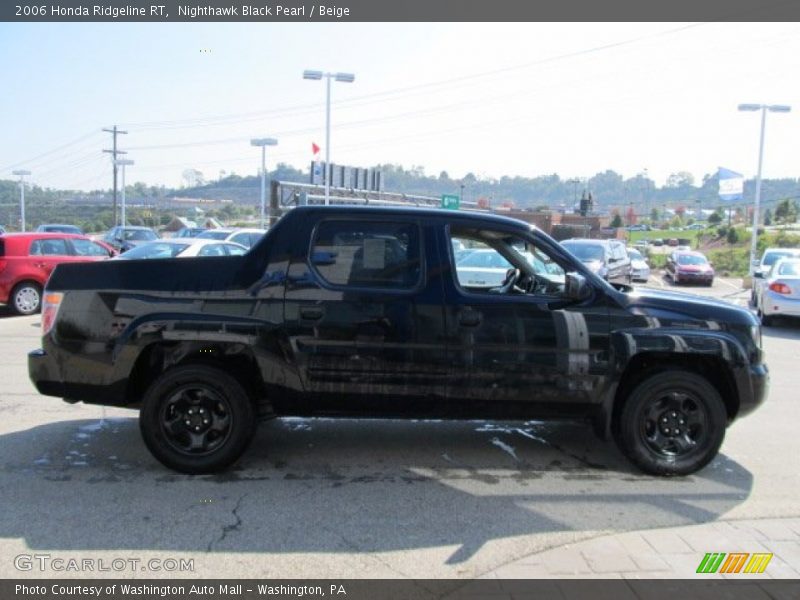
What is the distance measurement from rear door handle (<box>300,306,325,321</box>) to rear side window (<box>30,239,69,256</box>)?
36.7ft

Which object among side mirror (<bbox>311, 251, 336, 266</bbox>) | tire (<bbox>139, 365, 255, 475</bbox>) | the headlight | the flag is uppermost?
the flag

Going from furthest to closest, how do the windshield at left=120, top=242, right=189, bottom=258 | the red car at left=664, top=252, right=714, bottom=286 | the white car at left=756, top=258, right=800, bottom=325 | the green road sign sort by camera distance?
the green road sign < the red car at left=664, top=252, right=714, bottom=286 < the windshield at left=120, top=242, right=189, bottom=258 < the white car at left=756, top=258, right=800, bottom=325

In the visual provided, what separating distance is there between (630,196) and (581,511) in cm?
14262

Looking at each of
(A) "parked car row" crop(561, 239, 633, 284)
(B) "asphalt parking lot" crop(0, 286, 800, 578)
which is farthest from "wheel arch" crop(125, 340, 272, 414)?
(A) "parked car row" crop(561, 239, 633, 284)

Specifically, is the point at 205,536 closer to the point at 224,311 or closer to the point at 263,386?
the point at 263,386

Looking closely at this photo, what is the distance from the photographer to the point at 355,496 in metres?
4.49

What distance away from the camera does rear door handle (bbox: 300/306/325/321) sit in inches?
185

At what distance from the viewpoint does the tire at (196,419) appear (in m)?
4.71

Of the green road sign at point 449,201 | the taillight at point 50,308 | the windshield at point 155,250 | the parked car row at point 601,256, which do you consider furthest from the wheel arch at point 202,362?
the green road sign at point 449,201

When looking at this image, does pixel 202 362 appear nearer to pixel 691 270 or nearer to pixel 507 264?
pixel 507 264

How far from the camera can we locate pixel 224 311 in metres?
4.72

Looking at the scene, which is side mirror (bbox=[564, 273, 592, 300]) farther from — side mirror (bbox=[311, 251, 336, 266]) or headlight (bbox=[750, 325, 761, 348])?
side mirror (bbox=[311, 251, 336, 266])
